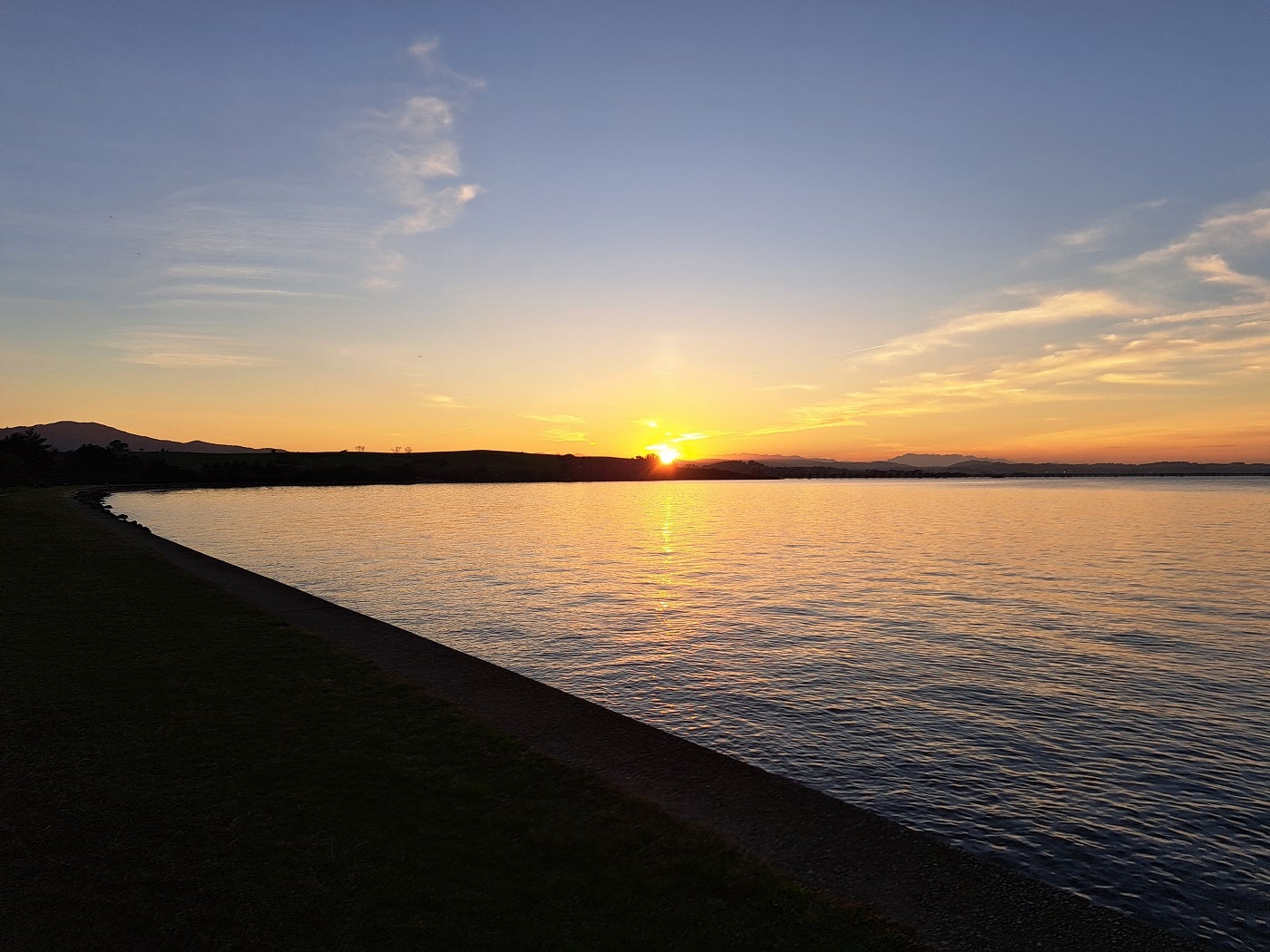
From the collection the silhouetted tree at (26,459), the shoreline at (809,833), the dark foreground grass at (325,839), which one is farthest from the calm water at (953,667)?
the silhouetted tree at (26,459)

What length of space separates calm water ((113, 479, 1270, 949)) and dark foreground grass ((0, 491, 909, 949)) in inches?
208

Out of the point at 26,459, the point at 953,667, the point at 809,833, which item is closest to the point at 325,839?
the point at 809,833

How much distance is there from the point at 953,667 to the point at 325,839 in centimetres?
1979

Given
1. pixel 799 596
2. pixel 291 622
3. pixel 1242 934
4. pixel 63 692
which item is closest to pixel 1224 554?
pixel 799 596

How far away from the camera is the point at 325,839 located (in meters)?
9.30

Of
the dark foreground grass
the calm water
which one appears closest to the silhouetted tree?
the calm water

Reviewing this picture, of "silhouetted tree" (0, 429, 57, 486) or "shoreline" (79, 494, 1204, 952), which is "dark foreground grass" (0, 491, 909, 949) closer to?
"shoreline" (79, 494, 1204, 952)

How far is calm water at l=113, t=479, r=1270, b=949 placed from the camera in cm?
1202

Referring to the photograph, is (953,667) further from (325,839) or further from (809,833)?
(325,839)

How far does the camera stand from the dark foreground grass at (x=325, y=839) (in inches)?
297

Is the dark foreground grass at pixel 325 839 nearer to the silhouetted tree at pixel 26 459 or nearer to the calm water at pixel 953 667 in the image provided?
the calm water at pixel 953 667

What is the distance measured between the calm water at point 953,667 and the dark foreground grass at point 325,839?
5.28 m

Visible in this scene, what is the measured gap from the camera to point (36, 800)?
397 inches

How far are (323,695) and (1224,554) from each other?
64773mm
